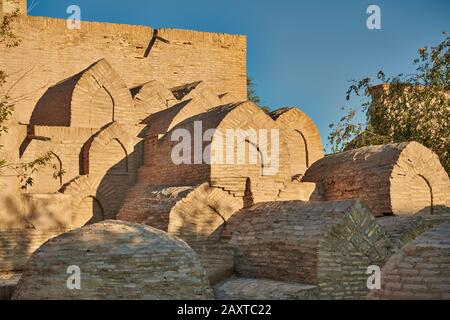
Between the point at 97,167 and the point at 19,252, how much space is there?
3.65 m

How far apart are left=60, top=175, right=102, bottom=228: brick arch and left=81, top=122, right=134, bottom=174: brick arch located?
1.06ft

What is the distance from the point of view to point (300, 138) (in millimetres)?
17812

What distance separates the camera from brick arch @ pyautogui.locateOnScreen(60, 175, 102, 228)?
14008mm

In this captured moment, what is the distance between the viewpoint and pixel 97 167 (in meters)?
14.7

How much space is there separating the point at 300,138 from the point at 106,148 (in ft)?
17.6

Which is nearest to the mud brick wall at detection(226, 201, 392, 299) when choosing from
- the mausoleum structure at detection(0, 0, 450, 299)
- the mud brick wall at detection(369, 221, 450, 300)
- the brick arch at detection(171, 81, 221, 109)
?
the mausoleum structure at detection(0, 0, 450, 299)

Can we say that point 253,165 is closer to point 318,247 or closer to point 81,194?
point 318,247

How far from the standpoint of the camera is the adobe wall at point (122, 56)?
1797cm

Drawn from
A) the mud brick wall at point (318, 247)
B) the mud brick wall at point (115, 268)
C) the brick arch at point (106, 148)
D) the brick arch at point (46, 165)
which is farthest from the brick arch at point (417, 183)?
the brick arch at point (46, 165)

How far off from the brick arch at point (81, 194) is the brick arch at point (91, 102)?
62.4 inches

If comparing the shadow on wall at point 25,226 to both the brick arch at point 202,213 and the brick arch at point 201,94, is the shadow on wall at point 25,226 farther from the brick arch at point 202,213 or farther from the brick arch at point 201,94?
the brick arch at point 201,94

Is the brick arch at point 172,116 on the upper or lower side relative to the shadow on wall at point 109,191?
upper
